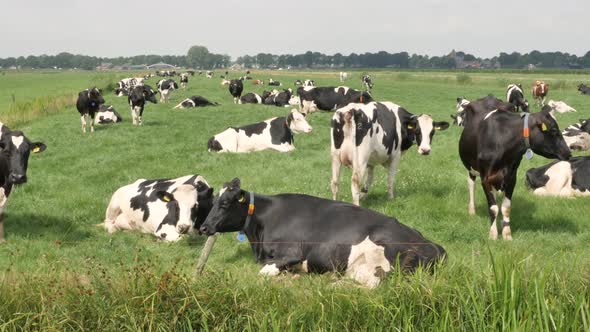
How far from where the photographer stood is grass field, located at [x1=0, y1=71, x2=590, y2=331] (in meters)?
4.80

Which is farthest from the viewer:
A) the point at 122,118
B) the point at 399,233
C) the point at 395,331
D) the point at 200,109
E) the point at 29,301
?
the point at 200,109

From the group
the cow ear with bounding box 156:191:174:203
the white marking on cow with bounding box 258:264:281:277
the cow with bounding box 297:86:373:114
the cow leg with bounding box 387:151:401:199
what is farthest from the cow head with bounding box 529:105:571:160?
the cow with bounding box 297:86:373:114

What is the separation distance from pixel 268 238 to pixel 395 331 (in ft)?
10.1

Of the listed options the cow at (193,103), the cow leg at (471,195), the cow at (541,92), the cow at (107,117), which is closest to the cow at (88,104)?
the cow at (107,117)

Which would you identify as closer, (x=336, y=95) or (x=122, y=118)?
(x=122, y=118)

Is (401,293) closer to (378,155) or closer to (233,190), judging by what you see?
(233,190)

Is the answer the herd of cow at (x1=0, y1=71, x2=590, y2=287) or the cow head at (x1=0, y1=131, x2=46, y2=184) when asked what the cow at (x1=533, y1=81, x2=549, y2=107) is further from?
the cow head at (x1=0, y1=131, x2=46, y2=184)

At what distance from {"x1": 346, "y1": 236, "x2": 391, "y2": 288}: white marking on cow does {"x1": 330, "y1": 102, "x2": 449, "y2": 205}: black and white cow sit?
378cm

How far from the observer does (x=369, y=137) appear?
11023mm

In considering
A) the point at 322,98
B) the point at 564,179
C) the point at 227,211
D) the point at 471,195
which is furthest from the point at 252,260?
the point at 322,98

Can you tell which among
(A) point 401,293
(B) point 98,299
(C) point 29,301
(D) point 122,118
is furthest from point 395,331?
(D) point 122,118

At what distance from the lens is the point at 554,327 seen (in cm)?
428

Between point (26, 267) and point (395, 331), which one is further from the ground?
point (395, 331)

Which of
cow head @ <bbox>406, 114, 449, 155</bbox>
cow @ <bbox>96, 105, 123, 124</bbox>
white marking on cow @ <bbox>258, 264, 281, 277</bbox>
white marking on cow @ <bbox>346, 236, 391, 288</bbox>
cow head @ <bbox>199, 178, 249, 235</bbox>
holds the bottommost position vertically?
cow @ <bbox>96, 105, 123, 124</bbox>
